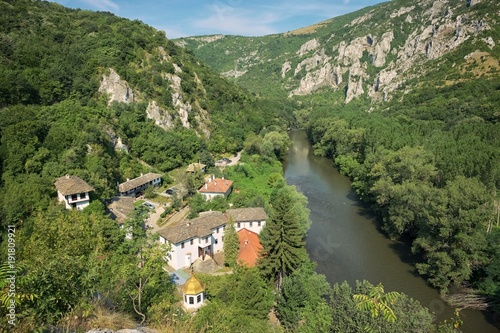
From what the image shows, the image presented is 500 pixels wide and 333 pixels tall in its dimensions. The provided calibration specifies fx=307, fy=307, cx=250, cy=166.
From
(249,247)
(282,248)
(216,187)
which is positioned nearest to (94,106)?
(216,187)

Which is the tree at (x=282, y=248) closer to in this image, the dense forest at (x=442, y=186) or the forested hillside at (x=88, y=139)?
the forested hillside at (x=88, y=139)

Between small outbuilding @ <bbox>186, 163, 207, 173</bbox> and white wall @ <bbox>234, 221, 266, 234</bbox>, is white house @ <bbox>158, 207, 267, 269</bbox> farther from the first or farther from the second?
small outbuilding @ <bbox>186, 163, 207, 173</bbox>

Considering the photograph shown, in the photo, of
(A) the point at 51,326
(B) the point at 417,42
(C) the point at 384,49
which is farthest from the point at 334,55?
(A) the point at 51,326

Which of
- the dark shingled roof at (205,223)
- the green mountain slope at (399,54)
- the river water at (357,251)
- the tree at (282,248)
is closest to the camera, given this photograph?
Result: the tree at (282,248)

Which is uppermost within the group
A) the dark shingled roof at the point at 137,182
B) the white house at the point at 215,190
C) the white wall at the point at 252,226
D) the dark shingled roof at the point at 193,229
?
the dark shingled roof at the point at 137,182

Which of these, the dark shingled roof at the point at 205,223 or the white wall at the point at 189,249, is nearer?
the white wall at the point at 189,249

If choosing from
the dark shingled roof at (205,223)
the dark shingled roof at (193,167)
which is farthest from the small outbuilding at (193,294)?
the dark shingled roof at (193,167)
